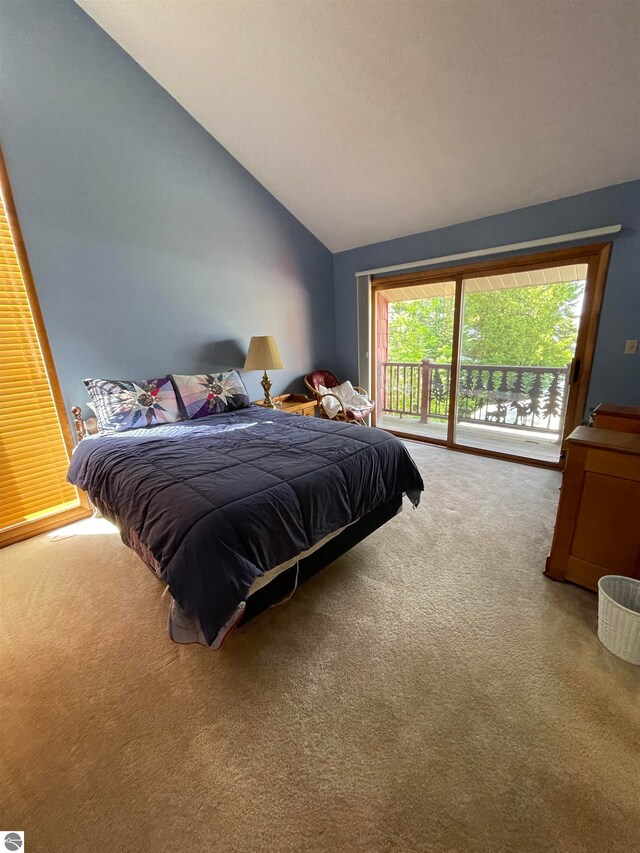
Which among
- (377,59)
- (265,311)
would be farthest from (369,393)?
(377,59)

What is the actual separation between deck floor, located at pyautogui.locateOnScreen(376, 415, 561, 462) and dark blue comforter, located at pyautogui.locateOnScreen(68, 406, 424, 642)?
211cm

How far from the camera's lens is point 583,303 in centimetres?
286

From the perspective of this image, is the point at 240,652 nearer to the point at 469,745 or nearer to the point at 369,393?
the point at 469,745

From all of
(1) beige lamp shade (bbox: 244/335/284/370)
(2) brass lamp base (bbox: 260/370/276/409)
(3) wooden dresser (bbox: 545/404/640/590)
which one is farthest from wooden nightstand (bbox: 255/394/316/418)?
(3) wooden dresser (bbox: 545/404/640/590)

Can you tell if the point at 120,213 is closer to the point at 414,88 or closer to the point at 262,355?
the point at 262,355

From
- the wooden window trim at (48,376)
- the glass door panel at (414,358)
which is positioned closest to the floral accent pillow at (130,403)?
the wooden window trim at (48,376)

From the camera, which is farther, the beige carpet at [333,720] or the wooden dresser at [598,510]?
the wooden dresser at [598,510]

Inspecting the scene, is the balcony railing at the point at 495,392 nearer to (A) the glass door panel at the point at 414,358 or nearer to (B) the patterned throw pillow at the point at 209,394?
(A) the glass door panel at the point at 414,358

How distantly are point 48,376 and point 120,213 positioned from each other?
4.49 feet

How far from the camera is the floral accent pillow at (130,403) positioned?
254 cm

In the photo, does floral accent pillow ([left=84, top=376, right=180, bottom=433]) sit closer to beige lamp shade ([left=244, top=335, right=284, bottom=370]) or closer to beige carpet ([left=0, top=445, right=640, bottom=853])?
beige lamp shade ([left=244, top=335, right=284, bottom=370])

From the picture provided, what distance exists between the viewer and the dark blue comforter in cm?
125

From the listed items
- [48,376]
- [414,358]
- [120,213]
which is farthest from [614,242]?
[48,376]

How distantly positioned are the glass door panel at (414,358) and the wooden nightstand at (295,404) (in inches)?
44.4
